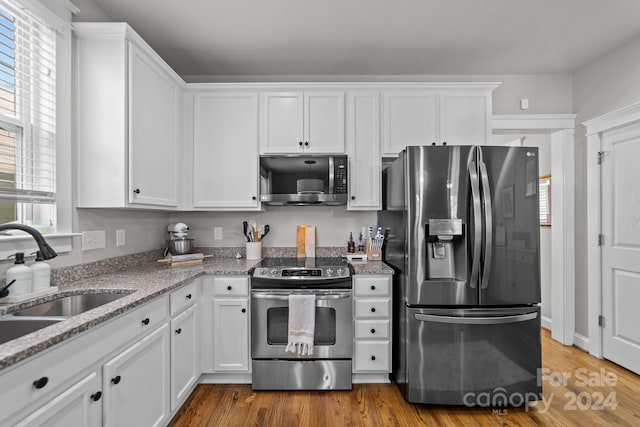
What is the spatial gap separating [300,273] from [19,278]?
4.89ft

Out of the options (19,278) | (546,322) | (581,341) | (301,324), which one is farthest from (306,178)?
(546,322)

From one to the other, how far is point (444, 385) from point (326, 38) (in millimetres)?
2653

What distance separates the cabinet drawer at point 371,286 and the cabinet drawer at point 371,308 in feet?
0.17

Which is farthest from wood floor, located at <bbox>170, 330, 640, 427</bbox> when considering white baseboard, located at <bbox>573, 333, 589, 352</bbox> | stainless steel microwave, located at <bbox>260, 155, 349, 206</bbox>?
stainless steel microwave, located at <bbox>260, 155, 349, 206</bbox>

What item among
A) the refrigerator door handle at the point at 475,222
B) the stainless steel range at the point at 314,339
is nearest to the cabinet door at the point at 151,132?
the stainless steel range at the point at 314,339

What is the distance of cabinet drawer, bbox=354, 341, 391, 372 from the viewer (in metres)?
2.24

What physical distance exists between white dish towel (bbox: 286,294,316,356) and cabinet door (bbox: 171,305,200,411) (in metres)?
0.66

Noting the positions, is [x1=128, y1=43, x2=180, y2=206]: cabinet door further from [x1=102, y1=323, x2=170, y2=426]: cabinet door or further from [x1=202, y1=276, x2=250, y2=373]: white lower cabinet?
[x1=102, y1=323, x2=170, y2=426]: cabinet door

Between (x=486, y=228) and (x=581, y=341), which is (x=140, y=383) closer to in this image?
(x=486, y=228)

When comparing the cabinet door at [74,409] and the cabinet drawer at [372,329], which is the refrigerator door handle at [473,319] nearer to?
the cabinet drawer at [372,329]

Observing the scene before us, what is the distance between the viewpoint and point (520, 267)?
6.51 ft

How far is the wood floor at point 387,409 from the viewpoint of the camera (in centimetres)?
190

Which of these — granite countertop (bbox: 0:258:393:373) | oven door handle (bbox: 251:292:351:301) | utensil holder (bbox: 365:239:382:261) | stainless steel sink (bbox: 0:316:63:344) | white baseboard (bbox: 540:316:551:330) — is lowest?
white baseboard (bbox: 540:316:551:330)

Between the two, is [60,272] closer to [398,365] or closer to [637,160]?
[398,365]
